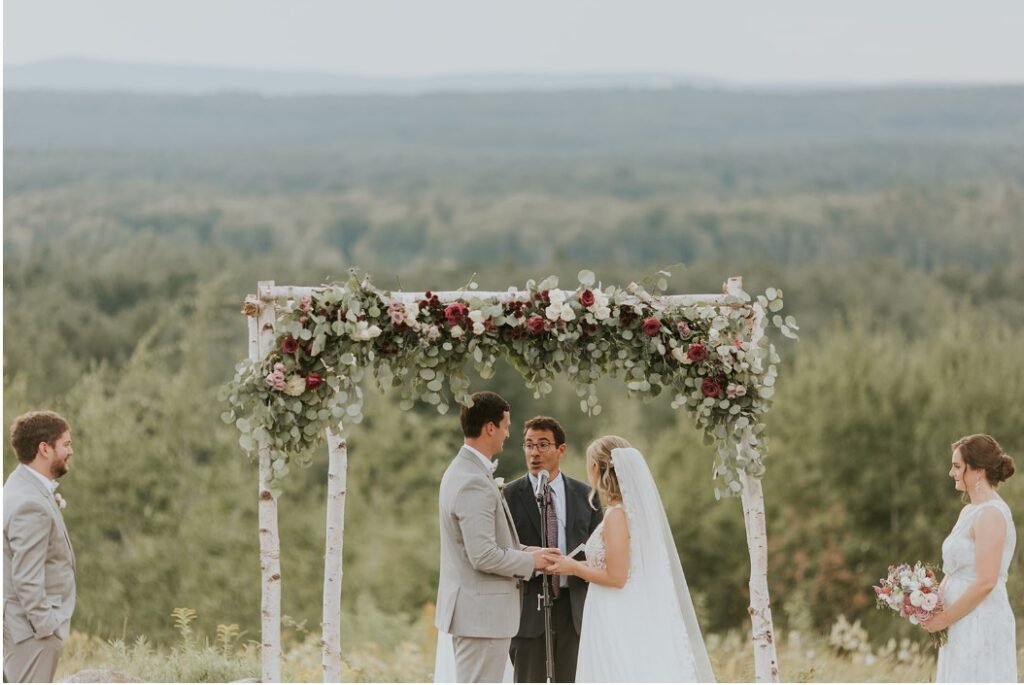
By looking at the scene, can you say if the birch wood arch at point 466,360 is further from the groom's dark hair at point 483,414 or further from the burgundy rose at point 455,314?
the groom's dark hair at point 483,414

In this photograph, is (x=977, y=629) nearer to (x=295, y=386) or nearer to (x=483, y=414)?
(x=483, y=414)

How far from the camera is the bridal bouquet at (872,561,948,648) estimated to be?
532cm

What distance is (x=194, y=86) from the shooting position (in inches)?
1704

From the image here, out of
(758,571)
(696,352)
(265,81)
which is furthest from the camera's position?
(265,81)

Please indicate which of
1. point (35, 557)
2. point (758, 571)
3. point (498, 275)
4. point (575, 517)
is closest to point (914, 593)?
point (758, 571)

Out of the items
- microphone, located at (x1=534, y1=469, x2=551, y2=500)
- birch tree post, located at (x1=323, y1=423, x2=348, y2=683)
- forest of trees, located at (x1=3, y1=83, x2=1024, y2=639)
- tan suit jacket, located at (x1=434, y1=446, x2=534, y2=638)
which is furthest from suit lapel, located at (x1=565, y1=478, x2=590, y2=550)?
forest of trees, located at (x1=3, y1=83, x2=1024, y2=639)

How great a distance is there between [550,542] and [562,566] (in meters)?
0.60

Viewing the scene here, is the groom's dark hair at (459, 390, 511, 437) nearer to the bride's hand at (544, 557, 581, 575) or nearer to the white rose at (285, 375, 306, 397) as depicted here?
the bride's hand at (544, 557, 581, 575)

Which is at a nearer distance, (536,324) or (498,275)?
(536,324)

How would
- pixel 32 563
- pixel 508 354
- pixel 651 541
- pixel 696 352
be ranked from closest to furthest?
pixel 32 563
pixel 651 541
pixel 696 352
pixel 508 354

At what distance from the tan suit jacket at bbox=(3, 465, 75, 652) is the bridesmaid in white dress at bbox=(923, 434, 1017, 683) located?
11.9 feet

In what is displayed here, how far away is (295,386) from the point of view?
5.54 m

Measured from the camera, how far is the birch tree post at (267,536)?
18.6 feet

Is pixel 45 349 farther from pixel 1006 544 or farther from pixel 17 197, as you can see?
pixel 1006 544
